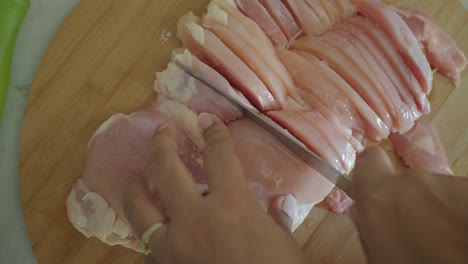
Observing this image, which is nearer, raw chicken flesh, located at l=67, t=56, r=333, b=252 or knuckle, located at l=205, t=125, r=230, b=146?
knuckle, located at l=205, t=125, r=230, b=146

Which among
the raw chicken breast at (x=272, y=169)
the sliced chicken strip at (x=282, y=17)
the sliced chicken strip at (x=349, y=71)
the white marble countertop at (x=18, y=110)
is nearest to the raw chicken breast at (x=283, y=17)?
the sliced chicken strip at (x=282, y=17)

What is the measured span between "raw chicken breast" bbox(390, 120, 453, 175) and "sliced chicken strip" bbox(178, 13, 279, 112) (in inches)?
21.1

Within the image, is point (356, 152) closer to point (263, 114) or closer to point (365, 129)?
point (365, 129)

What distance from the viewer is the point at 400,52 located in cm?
177

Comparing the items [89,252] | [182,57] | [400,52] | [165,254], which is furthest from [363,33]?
[89,252]

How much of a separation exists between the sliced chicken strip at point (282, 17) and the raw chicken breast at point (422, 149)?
57 cm

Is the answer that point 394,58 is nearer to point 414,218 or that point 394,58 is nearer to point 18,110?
point 414,218

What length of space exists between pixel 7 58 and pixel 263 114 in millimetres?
1002

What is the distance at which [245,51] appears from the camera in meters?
1.66

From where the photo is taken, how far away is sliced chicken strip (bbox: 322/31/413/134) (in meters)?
1.72

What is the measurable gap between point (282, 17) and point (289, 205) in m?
0.74

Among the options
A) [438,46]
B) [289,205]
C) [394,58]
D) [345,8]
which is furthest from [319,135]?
[438,46]

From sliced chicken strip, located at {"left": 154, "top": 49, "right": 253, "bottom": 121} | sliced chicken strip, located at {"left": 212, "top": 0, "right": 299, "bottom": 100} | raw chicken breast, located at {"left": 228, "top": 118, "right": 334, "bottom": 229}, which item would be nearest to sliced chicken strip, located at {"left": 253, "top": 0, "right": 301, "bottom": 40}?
sliced chicken strip, located at {"left": 212, "top": 0, "right": 299, "bottom": 100}

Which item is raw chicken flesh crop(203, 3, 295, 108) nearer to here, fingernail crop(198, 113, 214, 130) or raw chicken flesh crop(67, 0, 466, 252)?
raw chicken flesh crop(67, 0, 466, 252)
